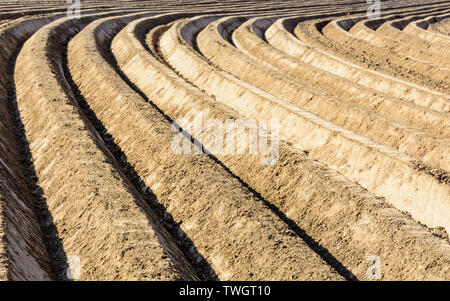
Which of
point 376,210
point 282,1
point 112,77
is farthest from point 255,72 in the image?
point 282,1

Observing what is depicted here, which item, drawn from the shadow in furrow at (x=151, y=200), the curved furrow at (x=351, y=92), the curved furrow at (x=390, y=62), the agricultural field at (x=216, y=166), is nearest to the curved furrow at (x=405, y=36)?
the curved furrow at (x=390, y=62)

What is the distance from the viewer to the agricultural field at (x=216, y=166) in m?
10.0

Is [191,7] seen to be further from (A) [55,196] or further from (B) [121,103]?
(A) [55,196]

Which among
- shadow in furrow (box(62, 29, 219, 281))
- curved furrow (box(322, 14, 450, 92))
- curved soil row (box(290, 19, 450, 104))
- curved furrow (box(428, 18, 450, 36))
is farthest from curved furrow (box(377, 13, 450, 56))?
shadow in furrow (box(62, 29, 219, 281))

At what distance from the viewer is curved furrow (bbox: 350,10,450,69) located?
28.0m

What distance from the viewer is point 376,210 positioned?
11359 mm

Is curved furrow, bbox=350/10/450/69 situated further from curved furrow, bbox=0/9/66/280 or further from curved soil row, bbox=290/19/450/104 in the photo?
curved furrow, bbox=0/9/66/280

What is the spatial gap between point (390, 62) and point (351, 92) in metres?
Answer: 8.68

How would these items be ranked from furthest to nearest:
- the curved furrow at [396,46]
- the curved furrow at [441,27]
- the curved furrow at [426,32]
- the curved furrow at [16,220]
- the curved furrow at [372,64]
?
the curved furrow at [441,27]
the curved furrow at [426,32]
the curved furrow at [396,46]
the curved furrow at [372,64]
the curved furrow at [16,220]

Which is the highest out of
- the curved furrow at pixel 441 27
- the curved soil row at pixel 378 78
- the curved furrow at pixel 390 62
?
the curved soil row at pixel 378 78

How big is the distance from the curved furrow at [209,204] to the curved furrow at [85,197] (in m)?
1.02

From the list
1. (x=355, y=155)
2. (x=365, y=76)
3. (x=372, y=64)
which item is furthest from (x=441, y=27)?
(x=355, y=155)

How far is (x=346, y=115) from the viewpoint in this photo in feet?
59.3

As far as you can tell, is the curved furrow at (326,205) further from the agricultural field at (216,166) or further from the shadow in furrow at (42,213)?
the shadow in furrow at (42,213)
